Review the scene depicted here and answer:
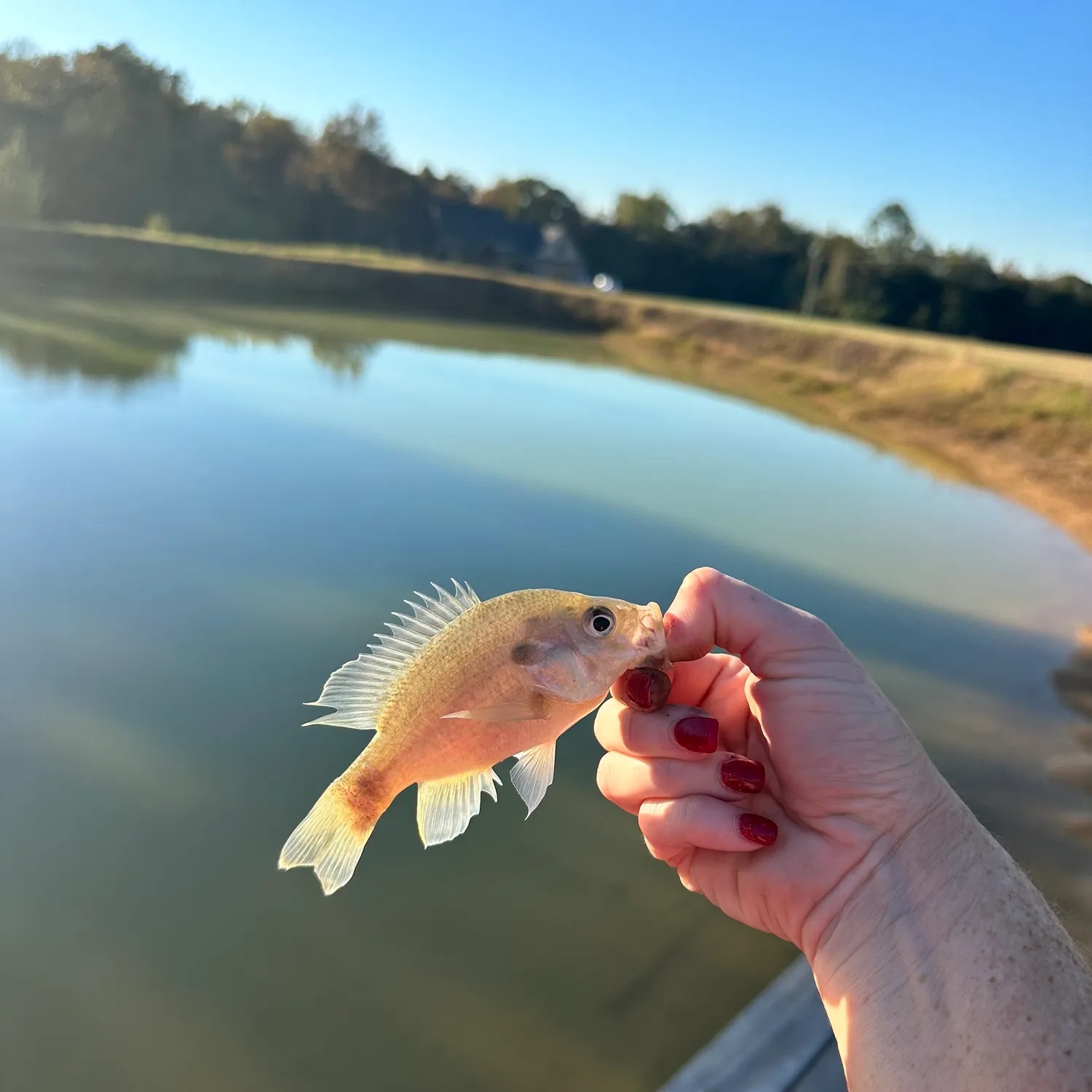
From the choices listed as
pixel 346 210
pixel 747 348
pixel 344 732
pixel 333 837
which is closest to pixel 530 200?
pixel 346 210

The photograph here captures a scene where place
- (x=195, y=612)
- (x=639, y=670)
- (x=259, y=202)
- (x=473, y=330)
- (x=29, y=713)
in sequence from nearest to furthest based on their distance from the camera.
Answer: (x=639, y=670), (x=29, y=713), (x=195, y=612), (x=473, y=330), (x=259, y=202)

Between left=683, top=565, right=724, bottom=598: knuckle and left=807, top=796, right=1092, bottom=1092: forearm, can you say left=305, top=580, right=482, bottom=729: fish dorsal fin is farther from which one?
left=807, top=796, right=1092, bottom=1092: forearm

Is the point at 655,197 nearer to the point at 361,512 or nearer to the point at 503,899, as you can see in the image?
the point at 361,512

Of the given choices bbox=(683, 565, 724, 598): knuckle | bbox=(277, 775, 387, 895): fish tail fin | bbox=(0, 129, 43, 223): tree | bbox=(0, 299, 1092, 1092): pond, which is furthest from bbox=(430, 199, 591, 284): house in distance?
bbox=(277, 775, 387, 895): fish tail fin

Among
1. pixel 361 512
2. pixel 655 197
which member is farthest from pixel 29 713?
pixel 655 197

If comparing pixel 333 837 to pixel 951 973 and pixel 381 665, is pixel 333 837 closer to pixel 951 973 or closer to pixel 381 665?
pixel 381 665

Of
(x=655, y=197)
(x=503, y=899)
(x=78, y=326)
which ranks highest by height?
(x=655, y=197)

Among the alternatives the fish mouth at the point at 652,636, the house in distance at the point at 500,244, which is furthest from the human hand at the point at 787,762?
the house in distance at the point at 500,244
